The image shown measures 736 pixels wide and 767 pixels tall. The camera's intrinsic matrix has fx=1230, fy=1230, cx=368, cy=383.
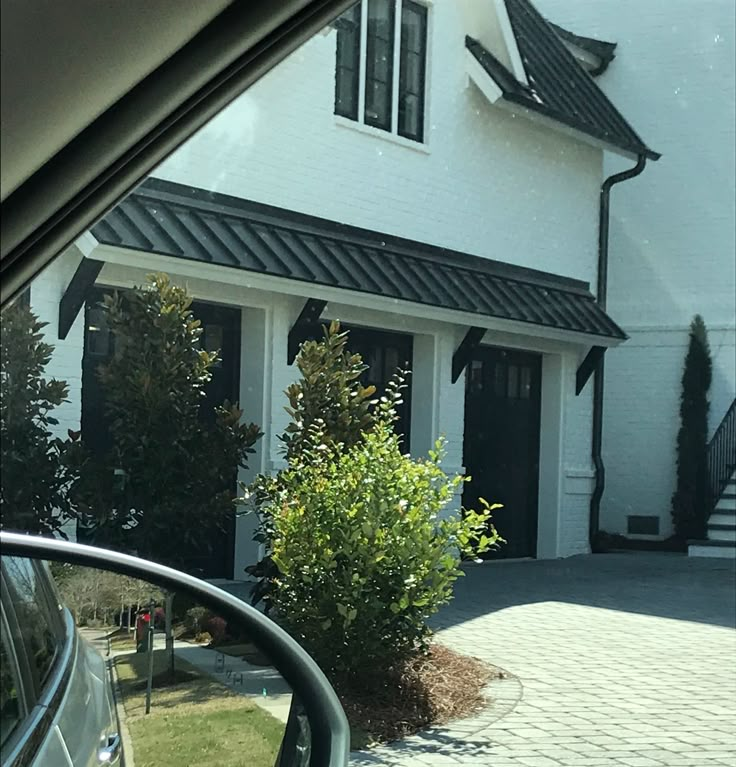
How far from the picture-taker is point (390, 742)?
555 centimetres

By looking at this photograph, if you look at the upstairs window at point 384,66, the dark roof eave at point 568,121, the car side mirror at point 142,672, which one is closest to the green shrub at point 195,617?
the car side mirror at point 142,672

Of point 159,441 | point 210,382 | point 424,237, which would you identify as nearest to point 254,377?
point 210,382

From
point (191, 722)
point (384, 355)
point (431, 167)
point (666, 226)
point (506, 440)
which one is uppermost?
point (666, 226)

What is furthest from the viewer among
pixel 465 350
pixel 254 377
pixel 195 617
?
pixel 465 350

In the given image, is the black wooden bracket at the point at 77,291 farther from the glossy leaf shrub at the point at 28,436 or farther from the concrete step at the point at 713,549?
the concrete step at the point at 713,549

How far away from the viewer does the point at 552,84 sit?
1509 centimetres

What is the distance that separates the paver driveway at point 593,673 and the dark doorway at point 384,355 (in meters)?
1.99

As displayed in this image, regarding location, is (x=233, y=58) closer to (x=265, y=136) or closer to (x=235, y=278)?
(x=235, y=278)

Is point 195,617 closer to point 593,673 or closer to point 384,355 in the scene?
point 593,673

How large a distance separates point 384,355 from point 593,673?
6.07 meters

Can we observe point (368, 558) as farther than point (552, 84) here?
No

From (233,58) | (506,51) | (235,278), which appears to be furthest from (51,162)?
(506,51)

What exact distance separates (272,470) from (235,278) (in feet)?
5.71

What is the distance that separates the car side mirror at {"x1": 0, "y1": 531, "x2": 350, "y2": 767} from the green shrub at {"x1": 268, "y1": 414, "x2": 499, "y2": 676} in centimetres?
433
